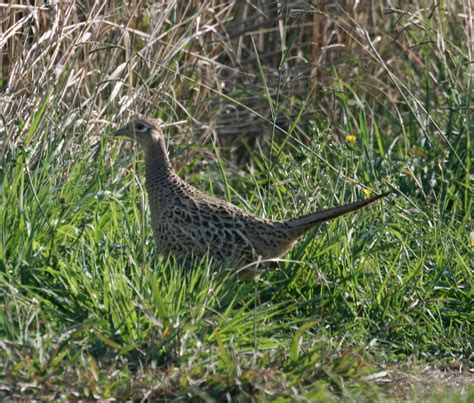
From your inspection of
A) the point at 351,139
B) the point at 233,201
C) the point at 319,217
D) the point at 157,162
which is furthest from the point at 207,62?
the point at 319,217

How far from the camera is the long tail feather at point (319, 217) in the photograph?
19.2 feet

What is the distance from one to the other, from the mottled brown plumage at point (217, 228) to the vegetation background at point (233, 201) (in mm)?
114

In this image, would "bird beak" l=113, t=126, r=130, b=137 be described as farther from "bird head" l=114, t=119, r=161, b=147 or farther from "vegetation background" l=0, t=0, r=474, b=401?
"vegetation background" l=0, t=0, r=474, b=401

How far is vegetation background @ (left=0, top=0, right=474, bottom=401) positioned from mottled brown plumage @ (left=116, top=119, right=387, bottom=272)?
11 centimetres

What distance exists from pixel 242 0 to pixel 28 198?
354 cm

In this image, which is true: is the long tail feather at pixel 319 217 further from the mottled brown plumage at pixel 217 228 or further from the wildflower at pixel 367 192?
the wildflower at pixel 367 192

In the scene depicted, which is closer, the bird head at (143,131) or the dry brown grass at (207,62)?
the bird head at (143,131)

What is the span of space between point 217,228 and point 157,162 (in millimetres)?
641

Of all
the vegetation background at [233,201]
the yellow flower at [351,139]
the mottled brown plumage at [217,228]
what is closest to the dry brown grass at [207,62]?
the vegetation background at [233,201]

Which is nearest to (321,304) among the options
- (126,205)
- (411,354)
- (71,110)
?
(411,354)

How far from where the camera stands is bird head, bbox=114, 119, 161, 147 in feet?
21.3

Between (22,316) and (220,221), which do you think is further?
(220,221)

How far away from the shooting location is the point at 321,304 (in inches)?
236

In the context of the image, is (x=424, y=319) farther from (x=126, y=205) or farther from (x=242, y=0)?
(x=242, y=0)
